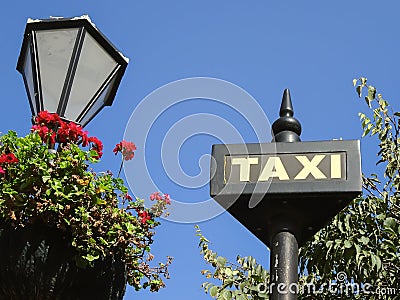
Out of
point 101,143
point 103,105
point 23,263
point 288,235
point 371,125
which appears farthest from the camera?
point 371,125

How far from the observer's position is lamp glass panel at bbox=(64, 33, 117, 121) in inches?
110

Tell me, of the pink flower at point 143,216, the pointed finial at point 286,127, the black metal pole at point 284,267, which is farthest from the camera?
the pink flower at point 143,216

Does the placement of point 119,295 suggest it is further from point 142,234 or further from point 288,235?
point 288,235

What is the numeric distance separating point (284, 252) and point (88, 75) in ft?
4.13

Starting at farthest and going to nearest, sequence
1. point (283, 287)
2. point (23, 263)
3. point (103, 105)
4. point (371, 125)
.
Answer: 1. point (371, 125)
2. point (103, 105)
3. point (23, 263)
4. point (283, 287)

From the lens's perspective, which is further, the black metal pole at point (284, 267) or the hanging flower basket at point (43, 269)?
the hanging flower basket at point (43, 269)

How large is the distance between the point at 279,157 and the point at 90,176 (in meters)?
0.77

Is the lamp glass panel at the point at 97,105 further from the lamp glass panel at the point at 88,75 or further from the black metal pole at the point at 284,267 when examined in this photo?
the black metal pole at the point at 284,267

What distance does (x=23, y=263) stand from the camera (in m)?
2.32

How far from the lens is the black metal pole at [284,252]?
1.82 m

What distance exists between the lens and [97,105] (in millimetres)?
2936

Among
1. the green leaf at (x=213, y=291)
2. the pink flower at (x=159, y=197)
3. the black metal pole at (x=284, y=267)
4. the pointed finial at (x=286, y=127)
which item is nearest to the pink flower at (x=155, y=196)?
the pink flower at (x=159, y=197)

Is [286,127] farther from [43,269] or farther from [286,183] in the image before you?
[43,269]

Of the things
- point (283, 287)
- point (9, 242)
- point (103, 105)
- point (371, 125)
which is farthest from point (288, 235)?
point (371, 125)
